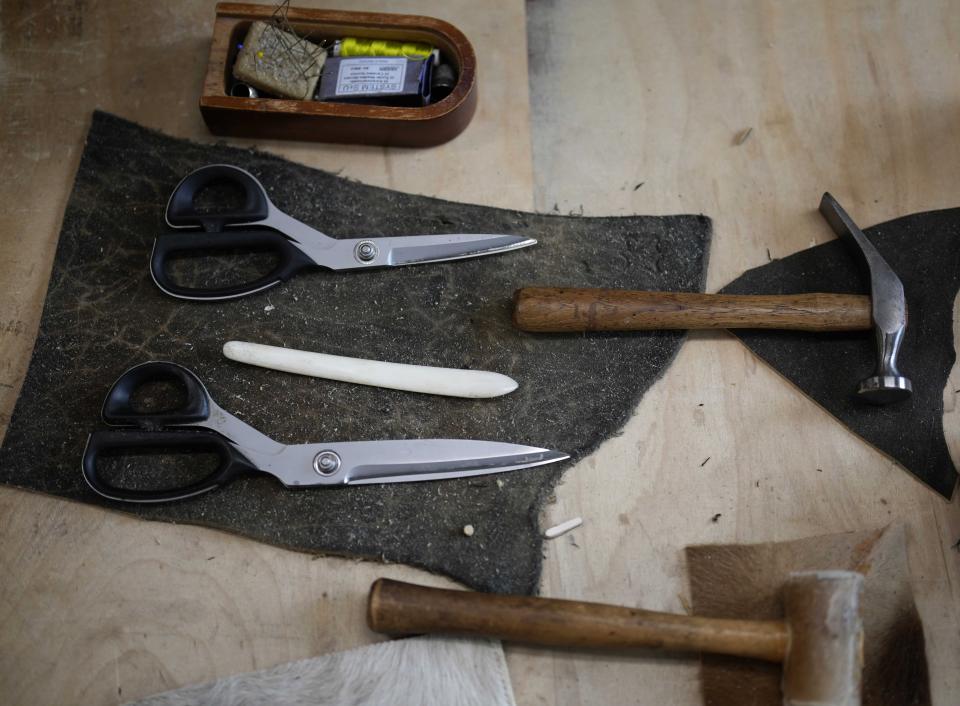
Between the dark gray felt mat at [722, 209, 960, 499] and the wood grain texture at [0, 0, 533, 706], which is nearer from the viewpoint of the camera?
the wood grain texture at [0, 0, 533, 706]

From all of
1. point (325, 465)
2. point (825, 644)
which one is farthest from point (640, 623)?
point (325, 465)

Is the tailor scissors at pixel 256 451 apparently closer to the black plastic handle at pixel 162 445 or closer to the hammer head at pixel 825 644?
the black plastic handle at pixel 162 445

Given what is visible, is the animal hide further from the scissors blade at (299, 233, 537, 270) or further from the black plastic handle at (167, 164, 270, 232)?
the black plastic handle at (167, 164, 270, 232)

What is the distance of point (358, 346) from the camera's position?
120 centimetres

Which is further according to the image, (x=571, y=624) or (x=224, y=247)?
(x=224, y=247)

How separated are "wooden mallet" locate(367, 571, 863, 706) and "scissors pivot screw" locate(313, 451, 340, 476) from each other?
6.3 inches

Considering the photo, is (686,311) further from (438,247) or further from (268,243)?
(268,243)

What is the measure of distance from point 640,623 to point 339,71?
0.91 m

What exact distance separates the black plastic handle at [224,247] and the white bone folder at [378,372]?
0.09m

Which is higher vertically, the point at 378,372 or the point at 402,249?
the point at 402,249

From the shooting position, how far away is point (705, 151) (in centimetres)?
134

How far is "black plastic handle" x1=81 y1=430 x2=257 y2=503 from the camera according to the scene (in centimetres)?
107

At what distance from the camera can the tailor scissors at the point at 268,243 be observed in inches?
47.0

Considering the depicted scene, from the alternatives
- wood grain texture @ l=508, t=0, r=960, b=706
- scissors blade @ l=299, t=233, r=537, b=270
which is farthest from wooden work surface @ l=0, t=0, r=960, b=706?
scissors blade @ l=299, t=233, r=537, b=270
